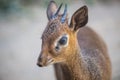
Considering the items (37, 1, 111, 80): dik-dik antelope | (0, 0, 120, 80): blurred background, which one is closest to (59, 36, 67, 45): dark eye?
(37, 1, 111, 80): dik-dik antelope

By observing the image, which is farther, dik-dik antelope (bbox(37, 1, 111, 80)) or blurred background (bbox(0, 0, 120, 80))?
blurred background (bbox(0, 0, 120, 80))

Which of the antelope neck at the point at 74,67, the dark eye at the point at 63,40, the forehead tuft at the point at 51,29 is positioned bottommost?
the antelope neck at the point at 74,67

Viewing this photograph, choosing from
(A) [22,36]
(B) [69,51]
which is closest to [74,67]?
(B) [69,51]

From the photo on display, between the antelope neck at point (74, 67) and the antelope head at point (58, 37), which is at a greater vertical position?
the antelope head at point (58, 37)

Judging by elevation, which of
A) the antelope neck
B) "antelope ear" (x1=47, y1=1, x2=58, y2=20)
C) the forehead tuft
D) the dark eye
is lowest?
the antelope neck

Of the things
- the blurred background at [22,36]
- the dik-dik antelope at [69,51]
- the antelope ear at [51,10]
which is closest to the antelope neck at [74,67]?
the dik-dik antelope at [69,51]

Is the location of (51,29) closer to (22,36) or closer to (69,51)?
(69,51)

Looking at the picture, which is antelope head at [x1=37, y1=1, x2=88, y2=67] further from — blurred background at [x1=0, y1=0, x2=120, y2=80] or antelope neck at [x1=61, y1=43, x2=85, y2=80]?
blurred background at [x1=0, y1=0, x2=120, y2=80]

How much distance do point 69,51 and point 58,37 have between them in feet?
0.18

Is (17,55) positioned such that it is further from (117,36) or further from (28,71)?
(117,36)

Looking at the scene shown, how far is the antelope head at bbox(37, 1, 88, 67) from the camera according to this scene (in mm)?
987

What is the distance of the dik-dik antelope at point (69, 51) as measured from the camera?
0.99 metres

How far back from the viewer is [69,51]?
104 cm

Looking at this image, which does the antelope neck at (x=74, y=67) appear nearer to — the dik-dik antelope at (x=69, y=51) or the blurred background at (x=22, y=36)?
the dik-dik antelope at (x=69, y=51)
